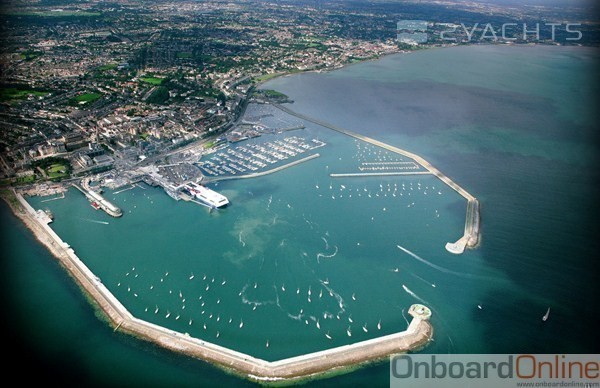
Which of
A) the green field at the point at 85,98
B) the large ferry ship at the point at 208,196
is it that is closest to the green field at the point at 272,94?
the green field at the point at 85,98

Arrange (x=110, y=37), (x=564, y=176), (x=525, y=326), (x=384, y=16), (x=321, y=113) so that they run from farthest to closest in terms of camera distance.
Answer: (x=384, y=16), (x=110, y=37), (x=321, y=113), (x=564, y=176), (x=525, y=326)

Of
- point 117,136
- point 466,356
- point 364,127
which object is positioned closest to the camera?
point 466,356

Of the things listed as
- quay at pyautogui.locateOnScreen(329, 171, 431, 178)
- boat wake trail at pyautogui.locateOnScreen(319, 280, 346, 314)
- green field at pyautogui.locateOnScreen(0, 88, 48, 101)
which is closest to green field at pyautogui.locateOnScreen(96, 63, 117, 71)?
green field at pyautogui.locateOnScreen(0, 88, 48, 101)

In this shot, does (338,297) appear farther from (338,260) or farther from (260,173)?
(260,173)

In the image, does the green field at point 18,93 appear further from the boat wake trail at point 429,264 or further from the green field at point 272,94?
the boat wake trail at point 429,264

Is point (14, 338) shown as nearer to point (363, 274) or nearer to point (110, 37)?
point (363, 274)

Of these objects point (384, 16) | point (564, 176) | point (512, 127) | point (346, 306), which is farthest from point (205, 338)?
point (384, 16)
